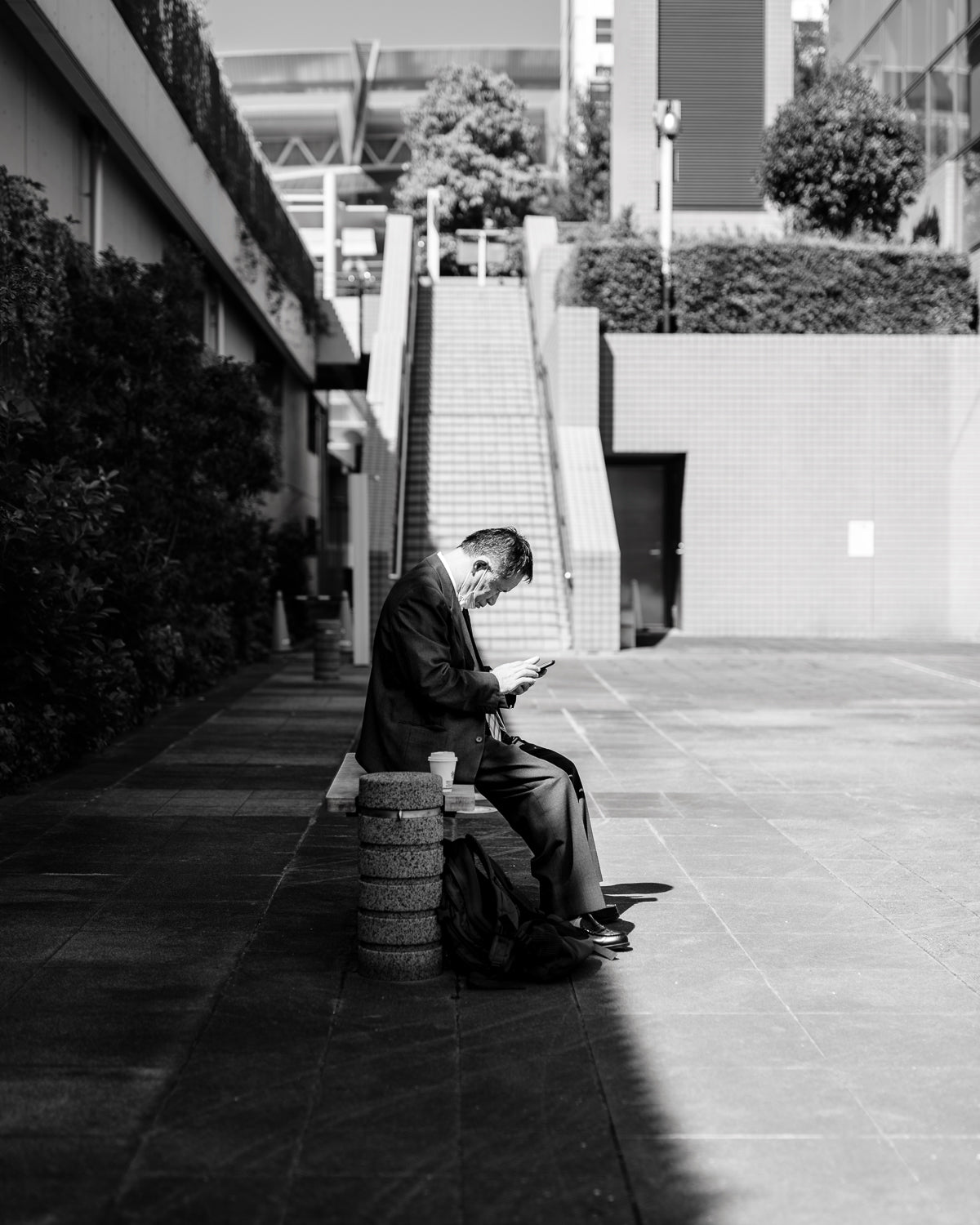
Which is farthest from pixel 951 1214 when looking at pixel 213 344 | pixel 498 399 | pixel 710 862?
pixel 498 399

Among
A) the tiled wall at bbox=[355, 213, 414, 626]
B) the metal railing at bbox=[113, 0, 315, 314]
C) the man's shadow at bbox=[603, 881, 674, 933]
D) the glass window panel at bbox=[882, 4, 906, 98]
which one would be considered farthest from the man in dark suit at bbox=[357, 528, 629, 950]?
the glass window panel at bbox=[882, 4, 906, 98]

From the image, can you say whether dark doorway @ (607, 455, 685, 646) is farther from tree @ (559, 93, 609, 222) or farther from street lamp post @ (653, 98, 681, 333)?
tree @ (559, 93, 609, 222)

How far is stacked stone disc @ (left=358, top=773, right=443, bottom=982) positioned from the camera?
513 cm

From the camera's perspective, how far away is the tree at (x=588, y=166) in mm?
A: 40969

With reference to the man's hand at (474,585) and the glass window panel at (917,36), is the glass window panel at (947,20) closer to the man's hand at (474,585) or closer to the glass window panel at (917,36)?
the glass window panel at (917,36)

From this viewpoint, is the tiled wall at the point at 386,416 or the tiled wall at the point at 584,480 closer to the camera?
the tiled wall at the point at 584,480

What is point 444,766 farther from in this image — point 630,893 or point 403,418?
point 403,418

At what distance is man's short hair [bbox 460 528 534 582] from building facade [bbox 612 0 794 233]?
82.0ft

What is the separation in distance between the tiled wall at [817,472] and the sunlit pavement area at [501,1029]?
1265 cm

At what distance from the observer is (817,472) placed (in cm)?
2155

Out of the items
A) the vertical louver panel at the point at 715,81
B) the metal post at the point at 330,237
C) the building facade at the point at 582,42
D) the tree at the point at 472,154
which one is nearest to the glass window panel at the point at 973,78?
the vertical louver panel at the point at 715,81

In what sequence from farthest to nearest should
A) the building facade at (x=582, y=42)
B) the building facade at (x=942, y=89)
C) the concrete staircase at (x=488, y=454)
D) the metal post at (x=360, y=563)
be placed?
the building facade at (x=582, y=42), the building facade at (x=942, y=89), the concrete staircase at (x=488, y=454), the metal post at (x=360, y=563)

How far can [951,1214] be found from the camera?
3352mm

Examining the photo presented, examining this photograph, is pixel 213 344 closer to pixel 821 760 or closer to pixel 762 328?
pixel 762 328
